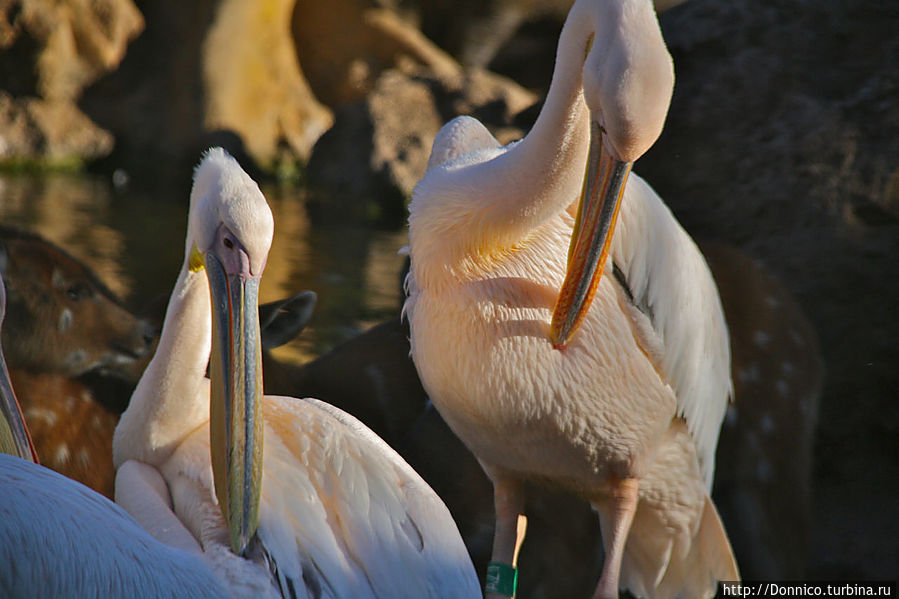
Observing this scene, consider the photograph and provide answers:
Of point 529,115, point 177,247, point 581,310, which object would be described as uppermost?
point 529,115

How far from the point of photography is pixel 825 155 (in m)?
4.21

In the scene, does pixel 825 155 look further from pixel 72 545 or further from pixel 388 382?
pixel 72 545

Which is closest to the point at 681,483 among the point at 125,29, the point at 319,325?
the point at 319,325

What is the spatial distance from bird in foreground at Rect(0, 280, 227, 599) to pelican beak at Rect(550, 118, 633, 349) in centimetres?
114

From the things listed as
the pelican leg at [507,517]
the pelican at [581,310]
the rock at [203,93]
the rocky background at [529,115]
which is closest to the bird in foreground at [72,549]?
the pelican at [581,310]

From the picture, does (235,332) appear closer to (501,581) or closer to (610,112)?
(610,112)

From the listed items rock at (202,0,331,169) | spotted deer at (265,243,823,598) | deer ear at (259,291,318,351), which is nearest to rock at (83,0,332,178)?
rock at (202,0,331,169)

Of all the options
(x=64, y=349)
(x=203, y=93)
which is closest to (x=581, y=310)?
(x=64, y=349)

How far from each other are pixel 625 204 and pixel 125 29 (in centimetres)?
1130

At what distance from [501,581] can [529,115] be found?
2628 mm

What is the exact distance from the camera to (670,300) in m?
3.05

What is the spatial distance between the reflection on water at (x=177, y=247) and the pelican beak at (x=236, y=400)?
9.70 ft

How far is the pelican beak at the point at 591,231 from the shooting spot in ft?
8.41

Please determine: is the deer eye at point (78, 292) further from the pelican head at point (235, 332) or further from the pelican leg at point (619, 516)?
the pelican leg at point (619, 516)
